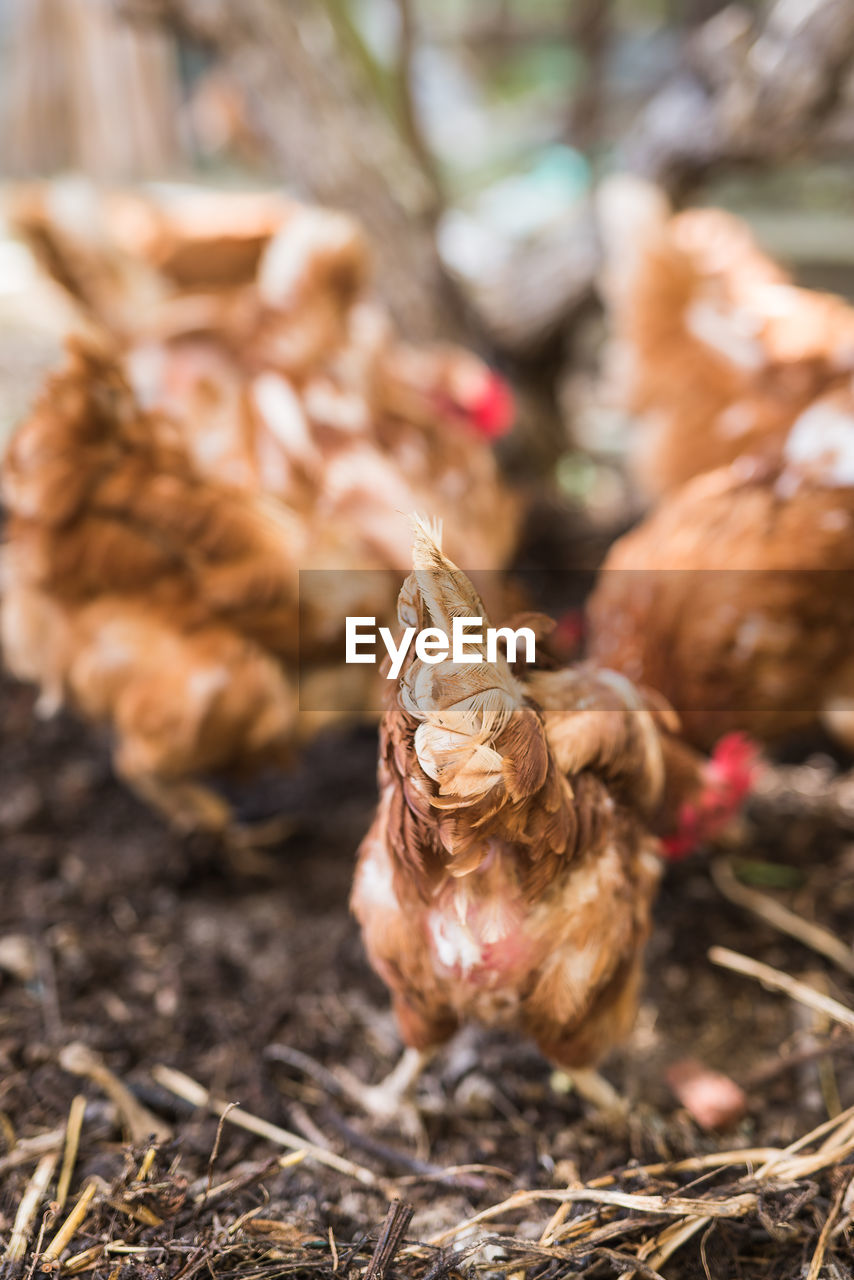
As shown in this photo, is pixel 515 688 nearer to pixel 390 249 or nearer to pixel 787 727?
pixel 787 727

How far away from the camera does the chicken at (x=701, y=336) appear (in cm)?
223

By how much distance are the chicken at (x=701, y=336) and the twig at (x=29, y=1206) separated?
2.05 metres

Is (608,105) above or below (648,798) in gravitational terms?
above

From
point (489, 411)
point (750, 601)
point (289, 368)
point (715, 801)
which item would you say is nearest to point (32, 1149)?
point (715, 801)

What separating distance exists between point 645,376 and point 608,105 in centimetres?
331

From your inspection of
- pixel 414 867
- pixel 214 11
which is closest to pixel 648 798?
pixel 414 867

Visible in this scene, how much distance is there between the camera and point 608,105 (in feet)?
16.2

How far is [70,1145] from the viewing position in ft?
4.13

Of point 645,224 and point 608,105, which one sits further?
point 608,105

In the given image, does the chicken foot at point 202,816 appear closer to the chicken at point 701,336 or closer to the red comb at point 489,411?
the red comb at point 489,411

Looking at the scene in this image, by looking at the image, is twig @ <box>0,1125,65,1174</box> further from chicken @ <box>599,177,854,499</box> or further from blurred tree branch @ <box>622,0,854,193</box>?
blurred tree branch @ <box>622,0,854,193</box>

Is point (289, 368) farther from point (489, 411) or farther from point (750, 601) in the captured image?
point (750, 601)

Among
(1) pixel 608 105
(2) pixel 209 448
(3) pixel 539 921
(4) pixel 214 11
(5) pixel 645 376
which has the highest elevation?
(1) pixel 608 105

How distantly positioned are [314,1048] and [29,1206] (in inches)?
19.1
